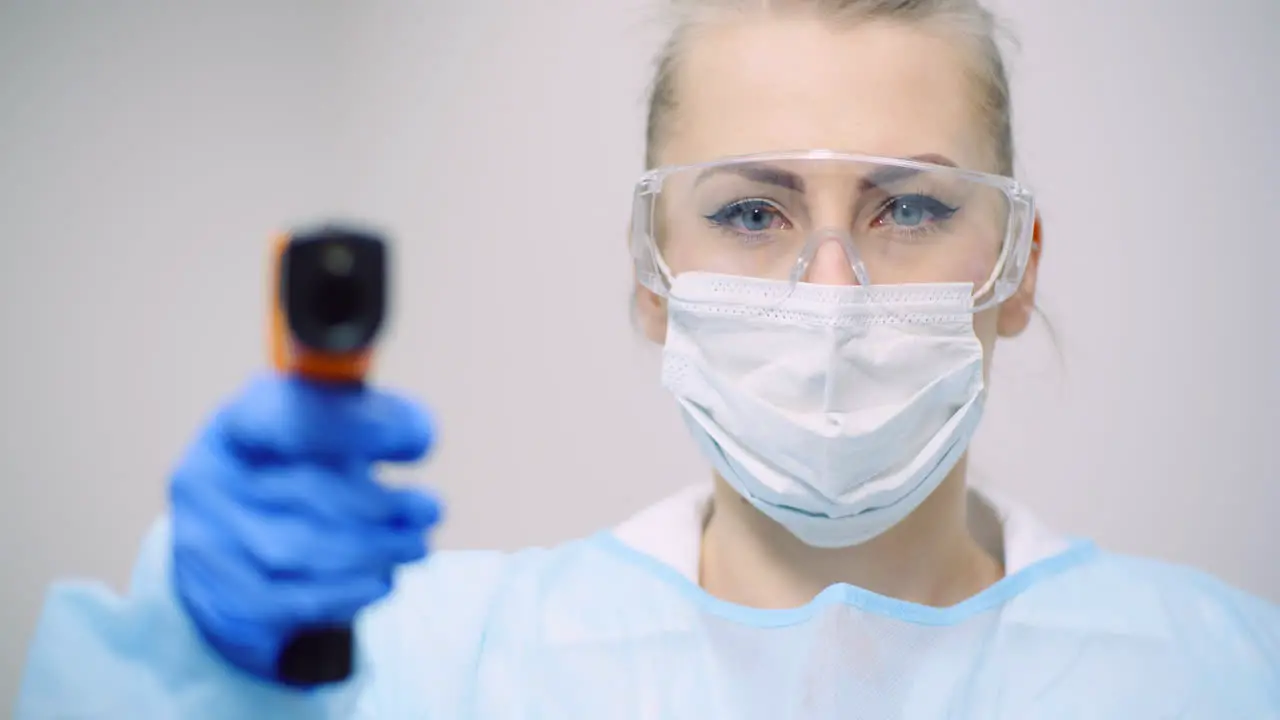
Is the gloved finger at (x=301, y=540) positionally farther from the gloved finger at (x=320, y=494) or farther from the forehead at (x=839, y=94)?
the forehead at (x=839, y=94)

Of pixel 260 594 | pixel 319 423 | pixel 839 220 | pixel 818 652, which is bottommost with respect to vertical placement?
pixel 818 652

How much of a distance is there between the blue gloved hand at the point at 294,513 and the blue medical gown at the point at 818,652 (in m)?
0.43

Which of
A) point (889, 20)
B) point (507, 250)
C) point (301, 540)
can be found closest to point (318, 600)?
point (301, 540)

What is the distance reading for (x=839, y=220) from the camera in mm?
1229

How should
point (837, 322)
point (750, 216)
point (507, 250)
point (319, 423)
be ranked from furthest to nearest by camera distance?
point (507, 250) < point (750, 216) < point (837, 322) < point (319, 423)

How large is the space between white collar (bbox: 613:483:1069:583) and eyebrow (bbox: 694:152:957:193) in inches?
19.5

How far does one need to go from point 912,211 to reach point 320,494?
0.81 metres

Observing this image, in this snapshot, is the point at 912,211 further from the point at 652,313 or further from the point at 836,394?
the point at 652,313

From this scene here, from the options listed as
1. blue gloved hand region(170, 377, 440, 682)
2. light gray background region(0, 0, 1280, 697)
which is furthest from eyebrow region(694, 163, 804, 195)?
light gray background region(0, 0, 1280, 697)

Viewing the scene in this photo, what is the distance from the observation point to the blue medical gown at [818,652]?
120cm

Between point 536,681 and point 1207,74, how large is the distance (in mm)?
1471

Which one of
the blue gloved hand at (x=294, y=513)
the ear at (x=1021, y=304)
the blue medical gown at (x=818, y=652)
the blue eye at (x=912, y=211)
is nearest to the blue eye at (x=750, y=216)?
the blue eye at (x=912, y=211)

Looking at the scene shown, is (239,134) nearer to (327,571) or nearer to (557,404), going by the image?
(557,404)

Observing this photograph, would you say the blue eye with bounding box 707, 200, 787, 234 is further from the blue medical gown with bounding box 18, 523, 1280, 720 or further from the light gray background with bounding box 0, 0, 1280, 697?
the light gray background with bounding box 0, 0, 1280, 697
